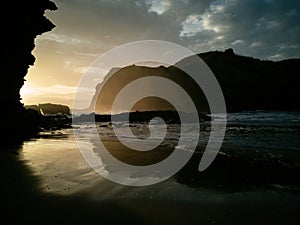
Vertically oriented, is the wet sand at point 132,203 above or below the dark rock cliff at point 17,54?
below

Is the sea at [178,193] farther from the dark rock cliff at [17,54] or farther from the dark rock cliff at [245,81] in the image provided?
the dark rock cliff at [245,81]

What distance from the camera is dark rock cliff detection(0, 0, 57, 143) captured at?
1551 centimetres

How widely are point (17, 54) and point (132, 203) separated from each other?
58.9ft

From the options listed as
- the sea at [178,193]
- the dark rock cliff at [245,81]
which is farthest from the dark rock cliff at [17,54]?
the dark rock cliff at [245,81]

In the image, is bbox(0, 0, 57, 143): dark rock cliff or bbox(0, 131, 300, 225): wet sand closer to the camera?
bbox(0, 131, 300, 225): wet sand

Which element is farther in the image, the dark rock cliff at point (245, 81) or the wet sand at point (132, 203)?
the dark rock cliff at point (245, 81)

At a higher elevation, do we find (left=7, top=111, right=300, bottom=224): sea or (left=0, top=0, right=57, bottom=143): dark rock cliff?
(left=0, top=0, right=57, bottom=143): dark rock cliff

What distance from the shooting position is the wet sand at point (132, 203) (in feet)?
13.1

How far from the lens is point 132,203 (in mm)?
4754

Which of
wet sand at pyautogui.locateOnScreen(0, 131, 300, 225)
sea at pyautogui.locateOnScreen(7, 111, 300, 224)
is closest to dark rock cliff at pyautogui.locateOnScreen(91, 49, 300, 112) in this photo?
sea at pyautogui.locateOnScreen(7, 111, 300, 224)

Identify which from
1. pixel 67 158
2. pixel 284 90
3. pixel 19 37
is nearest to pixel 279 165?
pixel 67 158

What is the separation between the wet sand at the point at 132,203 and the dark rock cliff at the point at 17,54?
438 inches

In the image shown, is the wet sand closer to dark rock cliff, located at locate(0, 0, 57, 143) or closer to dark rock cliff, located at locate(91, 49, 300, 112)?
dark rock cliff, located at locate(0, 0, 57, 143)

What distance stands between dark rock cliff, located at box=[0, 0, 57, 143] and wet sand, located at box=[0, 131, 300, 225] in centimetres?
1112
